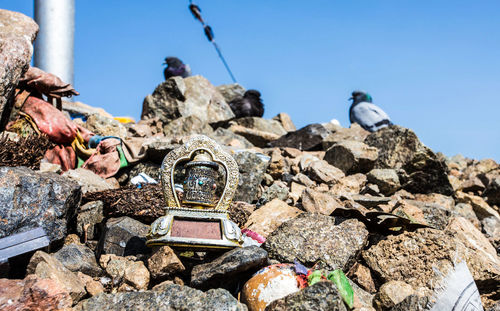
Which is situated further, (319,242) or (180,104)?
(180,104)

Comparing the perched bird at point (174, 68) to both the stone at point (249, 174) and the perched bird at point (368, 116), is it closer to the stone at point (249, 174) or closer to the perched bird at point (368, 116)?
the perched bird at point (368, 116)

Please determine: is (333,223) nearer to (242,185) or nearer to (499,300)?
(499,300)

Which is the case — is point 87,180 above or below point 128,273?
above

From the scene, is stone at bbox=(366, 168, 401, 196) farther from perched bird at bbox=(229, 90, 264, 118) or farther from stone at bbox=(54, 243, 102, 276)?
perched bird at bbox=(229, 90, 264, 118)

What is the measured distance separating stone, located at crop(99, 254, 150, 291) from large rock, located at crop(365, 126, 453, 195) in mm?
5502

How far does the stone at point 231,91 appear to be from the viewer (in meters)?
16.3

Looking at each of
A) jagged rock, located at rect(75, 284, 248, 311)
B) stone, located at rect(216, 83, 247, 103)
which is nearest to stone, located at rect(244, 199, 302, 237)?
jagged rock, located at rect(75, 284, 248, 311)

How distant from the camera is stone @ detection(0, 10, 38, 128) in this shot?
7.39 meters

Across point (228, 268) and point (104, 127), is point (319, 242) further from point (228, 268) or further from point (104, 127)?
point (104, 127)

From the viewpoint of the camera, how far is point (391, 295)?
457 centimetres

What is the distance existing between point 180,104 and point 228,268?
9.23 metres

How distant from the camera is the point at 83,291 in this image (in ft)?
13.8

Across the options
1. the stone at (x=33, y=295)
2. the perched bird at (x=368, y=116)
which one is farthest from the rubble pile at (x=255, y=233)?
the perched bird at (x=368, y=116)

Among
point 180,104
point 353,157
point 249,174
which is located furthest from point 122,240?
point 180,104
